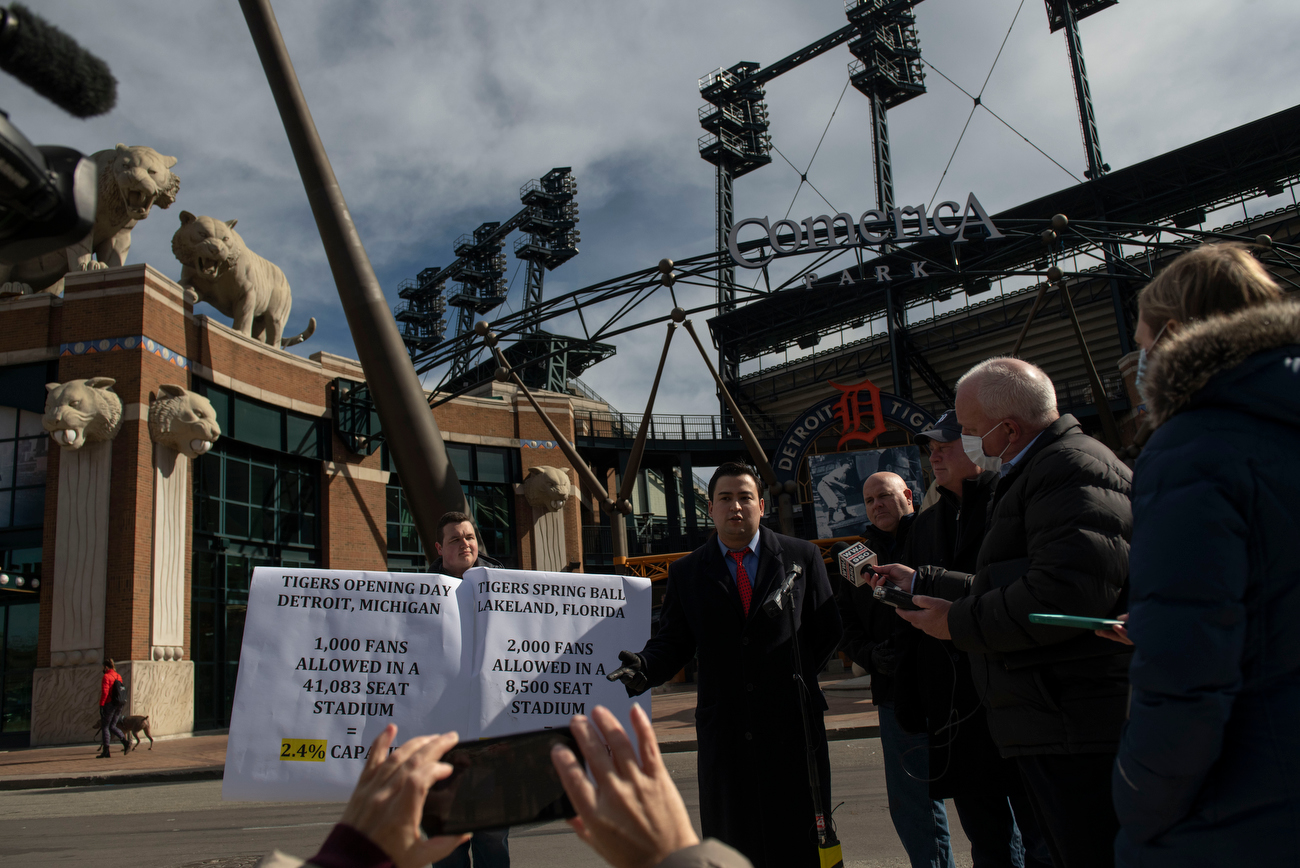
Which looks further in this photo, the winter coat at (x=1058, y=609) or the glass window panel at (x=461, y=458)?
the glass window panel at (x=461, y=458)

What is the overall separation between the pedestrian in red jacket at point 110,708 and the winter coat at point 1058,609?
15.8 meters

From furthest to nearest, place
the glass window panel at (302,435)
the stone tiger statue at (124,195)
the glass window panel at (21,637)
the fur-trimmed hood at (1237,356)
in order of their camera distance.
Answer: the glass window panel at (302,435) → the stone tiger statue at (124,195) → the glass window panel at (21,637) → the fur-trimmed hood at (1237,356)

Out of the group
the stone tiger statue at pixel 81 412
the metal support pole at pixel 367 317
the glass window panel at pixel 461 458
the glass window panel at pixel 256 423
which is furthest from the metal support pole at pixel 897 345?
the metal support pole at pixel 367 317

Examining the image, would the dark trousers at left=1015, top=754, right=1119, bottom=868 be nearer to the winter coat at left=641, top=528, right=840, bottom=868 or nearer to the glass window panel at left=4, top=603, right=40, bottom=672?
the winter coat at left=641, top=528, right=840, bottom=868

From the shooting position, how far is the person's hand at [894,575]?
3355mm

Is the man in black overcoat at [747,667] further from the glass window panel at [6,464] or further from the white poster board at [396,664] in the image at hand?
the glass window panel at [6,464]

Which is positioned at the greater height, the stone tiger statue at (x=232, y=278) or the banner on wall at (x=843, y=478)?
the stone tiger statue at (x=232, y=278)

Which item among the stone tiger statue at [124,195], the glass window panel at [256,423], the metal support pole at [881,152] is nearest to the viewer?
the stone tiger statue at [124,195]

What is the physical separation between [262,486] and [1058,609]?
2185cm

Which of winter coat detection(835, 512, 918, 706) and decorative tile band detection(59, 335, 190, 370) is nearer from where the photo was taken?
winter coat detection(835, 512, 918, 706)

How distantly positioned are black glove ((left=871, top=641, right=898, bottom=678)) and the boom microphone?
379cm

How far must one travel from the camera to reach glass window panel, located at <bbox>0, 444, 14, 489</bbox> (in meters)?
18.5

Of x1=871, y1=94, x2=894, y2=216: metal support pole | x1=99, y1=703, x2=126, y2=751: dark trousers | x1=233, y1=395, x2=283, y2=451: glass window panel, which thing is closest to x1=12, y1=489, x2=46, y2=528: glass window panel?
x1=233, y1=395, x2=283, y2=451: glass window panel

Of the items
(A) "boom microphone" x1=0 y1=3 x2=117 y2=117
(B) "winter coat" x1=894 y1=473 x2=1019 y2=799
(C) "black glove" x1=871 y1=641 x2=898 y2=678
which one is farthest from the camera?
(C) "black glove" x1=871 y1=641 x2=898 y2=678
